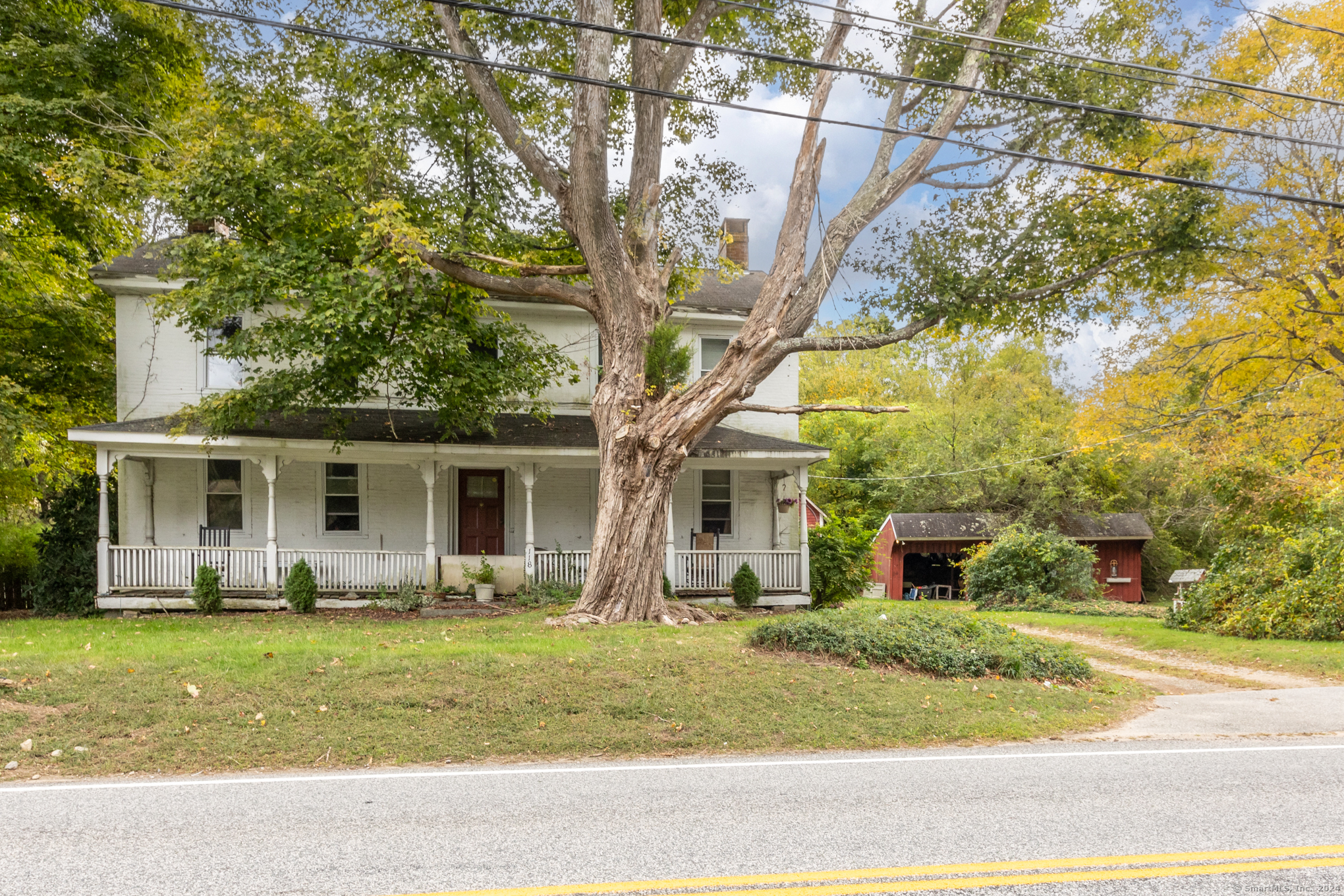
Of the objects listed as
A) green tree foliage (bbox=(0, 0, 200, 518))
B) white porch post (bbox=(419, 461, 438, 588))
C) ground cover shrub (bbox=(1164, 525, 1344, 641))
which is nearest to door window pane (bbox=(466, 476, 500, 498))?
white porch post (bbox=(419, 461, 438, 588))

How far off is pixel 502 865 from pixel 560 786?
165 centimetres

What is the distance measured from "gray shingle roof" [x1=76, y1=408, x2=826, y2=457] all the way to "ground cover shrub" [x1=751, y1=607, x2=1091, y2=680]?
6.79m

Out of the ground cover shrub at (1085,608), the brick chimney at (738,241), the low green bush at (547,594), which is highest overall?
the brick chimney at (738,241)

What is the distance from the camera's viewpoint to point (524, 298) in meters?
17.7

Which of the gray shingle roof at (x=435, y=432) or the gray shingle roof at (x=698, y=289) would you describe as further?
the gray shingle roof at (x=698, y=289)

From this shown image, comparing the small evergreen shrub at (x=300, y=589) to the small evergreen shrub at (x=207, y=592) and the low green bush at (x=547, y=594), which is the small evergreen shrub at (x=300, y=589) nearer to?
the small evergreen shrub at (x=207, y=592)

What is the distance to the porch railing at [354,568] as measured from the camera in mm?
15891

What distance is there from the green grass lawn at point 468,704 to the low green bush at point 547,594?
16.3 feet

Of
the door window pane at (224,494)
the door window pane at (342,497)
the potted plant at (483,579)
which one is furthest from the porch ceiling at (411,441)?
the potted plant at (483,579)

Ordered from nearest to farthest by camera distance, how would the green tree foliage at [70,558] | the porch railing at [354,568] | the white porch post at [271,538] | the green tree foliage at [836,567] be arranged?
the white porch post at [271,538] < the green tree foliage at [70,558] < the porch railing at [354,568] < the green tree foliage at [836,567]

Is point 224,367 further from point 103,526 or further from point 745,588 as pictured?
point 745,588

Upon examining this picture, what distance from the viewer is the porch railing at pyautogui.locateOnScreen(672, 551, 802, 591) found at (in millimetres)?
17172

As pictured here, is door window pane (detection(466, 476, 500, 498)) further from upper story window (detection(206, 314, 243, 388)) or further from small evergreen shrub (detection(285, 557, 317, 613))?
upper story window (detection(206, 314, 243, 388))

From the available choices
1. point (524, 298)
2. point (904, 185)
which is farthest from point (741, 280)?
point (904, 185)
